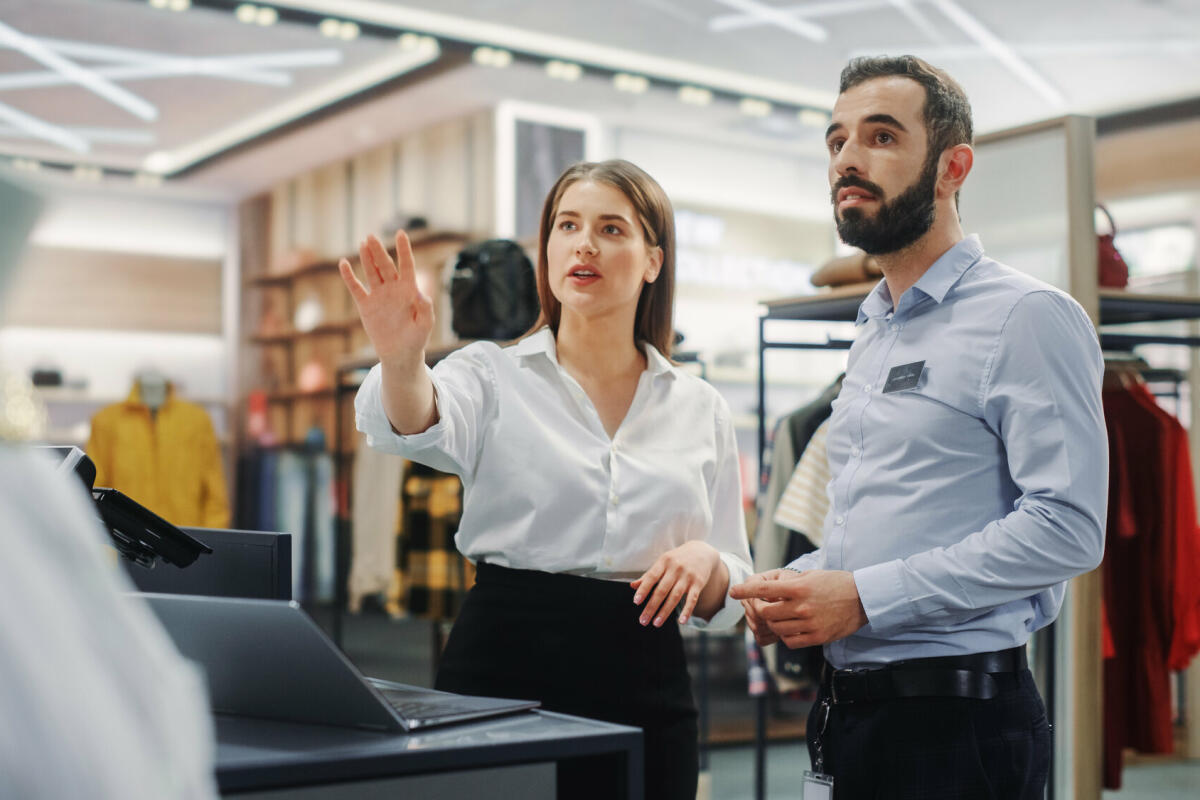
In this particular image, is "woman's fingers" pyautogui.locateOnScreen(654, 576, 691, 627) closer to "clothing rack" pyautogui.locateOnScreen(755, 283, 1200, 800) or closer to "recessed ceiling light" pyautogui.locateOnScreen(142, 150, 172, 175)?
"clothing rack" pyautogui.locateOnScreen(755, 283, 1200, 800)

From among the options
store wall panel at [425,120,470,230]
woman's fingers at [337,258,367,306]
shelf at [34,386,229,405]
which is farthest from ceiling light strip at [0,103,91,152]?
woman's fingers at [337,258,367,306]

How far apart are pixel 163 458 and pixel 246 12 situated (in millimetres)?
2396

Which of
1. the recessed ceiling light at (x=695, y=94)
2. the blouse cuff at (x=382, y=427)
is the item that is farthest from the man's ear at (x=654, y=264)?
the recessed ceiling light at (x=695, y=94)

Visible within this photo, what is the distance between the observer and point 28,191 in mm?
729

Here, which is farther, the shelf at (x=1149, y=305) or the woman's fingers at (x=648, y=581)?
the shelf at (x=1149, y=305)

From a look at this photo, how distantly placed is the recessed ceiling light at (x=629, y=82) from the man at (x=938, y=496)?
5798 millimetres

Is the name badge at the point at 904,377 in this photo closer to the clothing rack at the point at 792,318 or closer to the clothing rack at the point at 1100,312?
the clothing rack at the point at 1100,312

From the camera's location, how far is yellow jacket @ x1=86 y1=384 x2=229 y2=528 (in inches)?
238

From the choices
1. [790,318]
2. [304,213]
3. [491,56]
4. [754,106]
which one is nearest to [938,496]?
[790,318]

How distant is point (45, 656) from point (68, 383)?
408 inches

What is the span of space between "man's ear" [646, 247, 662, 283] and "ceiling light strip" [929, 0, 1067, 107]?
479 centimetres

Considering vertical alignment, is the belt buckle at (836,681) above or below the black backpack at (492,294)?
below

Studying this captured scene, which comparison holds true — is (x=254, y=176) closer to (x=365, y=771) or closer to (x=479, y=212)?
(x=479, y=212)

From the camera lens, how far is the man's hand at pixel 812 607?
5.16 feet
